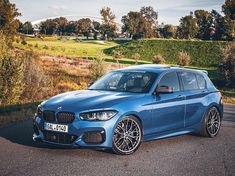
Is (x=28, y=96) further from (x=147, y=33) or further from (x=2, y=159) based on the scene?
(x=147, y=33)

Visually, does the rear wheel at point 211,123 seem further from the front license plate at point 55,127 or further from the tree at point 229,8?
the tree at point 229,8

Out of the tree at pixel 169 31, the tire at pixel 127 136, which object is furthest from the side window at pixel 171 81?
the tree at pixel 169 31

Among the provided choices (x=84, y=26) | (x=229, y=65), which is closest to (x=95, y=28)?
(x=84, y=26)

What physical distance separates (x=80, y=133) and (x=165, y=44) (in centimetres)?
8200

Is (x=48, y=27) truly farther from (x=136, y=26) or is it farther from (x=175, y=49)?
(x=175, y=49)

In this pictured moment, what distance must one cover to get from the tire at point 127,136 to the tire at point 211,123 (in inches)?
87.0

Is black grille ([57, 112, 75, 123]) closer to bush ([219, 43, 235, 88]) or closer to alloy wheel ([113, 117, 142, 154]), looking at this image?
alloy wheel ([113, 117, 142, 154])

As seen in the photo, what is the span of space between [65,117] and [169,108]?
221 centimetres

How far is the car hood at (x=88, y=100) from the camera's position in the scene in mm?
6429

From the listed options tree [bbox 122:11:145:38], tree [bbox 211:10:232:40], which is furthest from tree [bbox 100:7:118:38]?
tree [bbox 211:10:232:40]

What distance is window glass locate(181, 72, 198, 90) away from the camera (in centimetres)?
825

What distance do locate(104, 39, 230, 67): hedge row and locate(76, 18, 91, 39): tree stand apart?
4323 centimetres

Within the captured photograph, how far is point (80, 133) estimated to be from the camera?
20.5ft

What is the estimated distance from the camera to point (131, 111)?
6672mm
